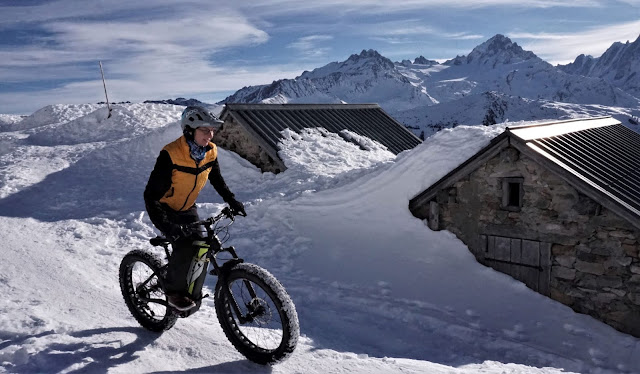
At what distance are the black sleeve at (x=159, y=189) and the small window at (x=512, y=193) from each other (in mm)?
6669

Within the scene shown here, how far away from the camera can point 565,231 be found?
8164mm

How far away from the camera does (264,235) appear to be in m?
10.5

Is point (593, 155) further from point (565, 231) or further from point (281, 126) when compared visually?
point (281, 126)

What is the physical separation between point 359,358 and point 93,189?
37.9ft

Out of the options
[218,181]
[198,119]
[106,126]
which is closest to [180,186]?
[218,181]

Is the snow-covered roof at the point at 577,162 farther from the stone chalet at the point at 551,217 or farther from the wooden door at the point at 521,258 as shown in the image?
the wooden door at the point at 521,258

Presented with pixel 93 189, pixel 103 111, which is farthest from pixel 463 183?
pixel 103 111

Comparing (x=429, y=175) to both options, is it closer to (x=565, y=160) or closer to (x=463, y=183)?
(x=463, y=183)

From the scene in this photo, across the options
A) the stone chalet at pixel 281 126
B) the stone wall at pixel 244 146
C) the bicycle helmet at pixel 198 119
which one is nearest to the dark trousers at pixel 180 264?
the bicycle helmet at pixel 198 119

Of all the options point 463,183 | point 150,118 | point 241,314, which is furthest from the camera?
point 150,118

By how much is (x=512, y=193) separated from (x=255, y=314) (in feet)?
20.8

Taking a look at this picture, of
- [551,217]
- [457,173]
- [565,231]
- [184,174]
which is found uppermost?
[184,174]

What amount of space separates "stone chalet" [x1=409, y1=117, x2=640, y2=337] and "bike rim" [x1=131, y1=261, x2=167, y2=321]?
20.4 ft

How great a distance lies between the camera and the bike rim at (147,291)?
4719 mm
